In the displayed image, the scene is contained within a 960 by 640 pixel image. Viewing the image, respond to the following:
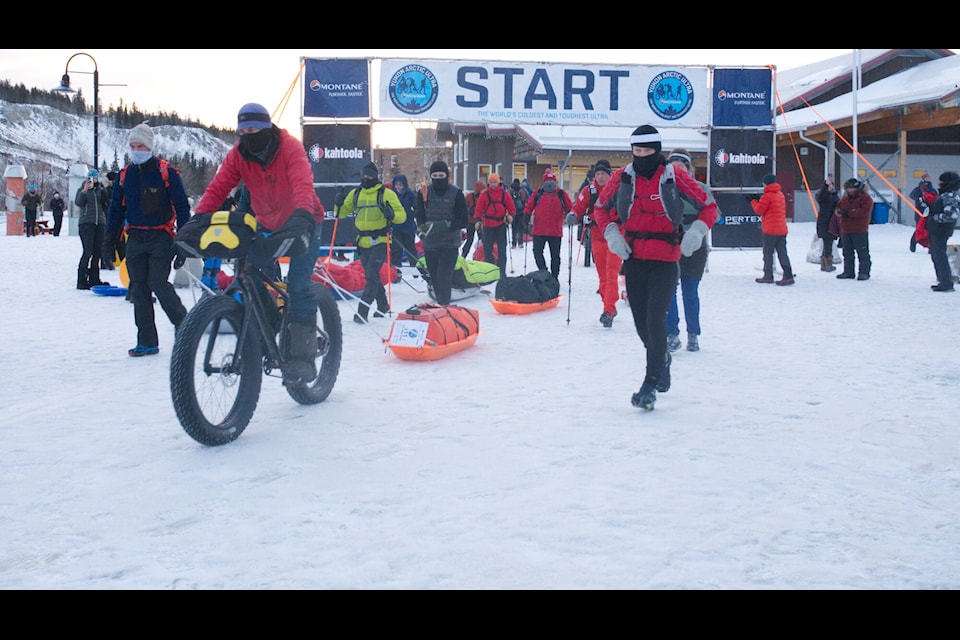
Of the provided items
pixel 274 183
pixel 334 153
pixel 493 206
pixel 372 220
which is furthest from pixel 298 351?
pixel 334 153

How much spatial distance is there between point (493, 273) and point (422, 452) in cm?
879

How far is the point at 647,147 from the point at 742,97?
459 inches

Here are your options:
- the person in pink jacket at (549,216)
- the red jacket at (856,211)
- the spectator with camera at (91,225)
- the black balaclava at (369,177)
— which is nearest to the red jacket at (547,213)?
the person in pink jacket at (549,216)

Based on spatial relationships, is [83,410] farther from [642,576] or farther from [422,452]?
[642,576]

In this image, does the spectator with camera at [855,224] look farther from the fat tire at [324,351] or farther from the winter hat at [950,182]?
the fat tire at [324,351]

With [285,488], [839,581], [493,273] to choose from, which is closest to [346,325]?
[493,273]

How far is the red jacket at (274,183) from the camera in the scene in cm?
539

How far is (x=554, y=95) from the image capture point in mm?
16281

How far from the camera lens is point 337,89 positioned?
51.3ft

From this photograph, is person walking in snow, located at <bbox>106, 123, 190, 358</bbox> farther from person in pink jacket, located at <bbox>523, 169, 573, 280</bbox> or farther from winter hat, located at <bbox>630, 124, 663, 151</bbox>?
person in pink jacket, located at <bbox>523, 169, 573, 280</bbox>

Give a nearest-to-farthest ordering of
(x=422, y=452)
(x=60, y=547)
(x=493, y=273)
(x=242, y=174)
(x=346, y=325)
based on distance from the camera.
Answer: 1. (x=60, y=547)
2. (x=422, y=452)
3. (x=242, y=174)
4. (x=346, y=325)
5. (x=493, y=273)

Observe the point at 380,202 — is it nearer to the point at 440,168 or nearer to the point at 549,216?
the point at 440,168

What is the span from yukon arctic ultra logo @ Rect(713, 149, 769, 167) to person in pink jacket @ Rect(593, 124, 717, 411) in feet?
36.6

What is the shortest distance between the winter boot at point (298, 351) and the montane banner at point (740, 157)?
1244cm
